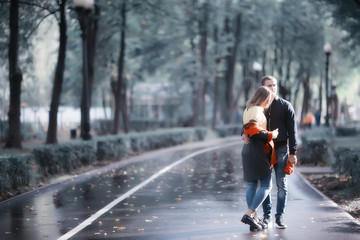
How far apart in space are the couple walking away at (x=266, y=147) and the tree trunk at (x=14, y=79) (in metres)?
14.1

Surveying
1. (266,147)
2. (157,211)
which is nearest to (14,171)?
(157,211)

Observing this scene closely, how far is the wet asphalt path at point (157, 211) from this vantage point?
7.62 metres

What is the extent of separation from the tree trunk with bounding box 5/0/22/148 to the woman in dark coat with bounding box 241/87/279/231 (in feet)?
46.8

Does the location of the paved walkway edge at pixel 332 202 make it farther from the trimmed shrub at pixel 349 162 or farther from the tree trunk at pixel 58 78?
the tree trunk at pixel 58 78

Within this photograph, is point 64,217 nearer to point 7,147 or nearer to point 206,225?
point 206,225

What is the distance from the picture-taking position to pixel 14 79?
67.7 feet


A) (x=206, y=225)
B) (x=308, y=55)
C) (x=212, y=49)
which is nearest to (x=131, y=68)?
(x=212, y=49)

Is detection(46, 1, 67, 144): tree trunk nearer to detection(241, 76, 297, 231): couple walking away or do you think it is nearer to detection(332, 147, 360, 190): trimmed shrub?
detection(332, 147, 360, 190): trimmed shrub

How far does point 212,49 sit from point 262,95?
36.6 m

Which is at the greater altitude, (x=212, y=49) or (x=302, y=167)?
(x=212, y=49)

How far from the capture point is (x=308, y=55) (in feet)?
156

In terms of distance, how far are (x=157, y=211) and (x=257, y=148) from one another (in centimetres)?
245

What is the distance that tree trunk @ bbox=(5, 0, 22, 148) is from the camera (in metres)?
20.0

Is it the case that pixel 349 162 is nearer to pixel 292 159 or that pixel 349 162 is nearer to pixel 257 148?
pixel 292 159
